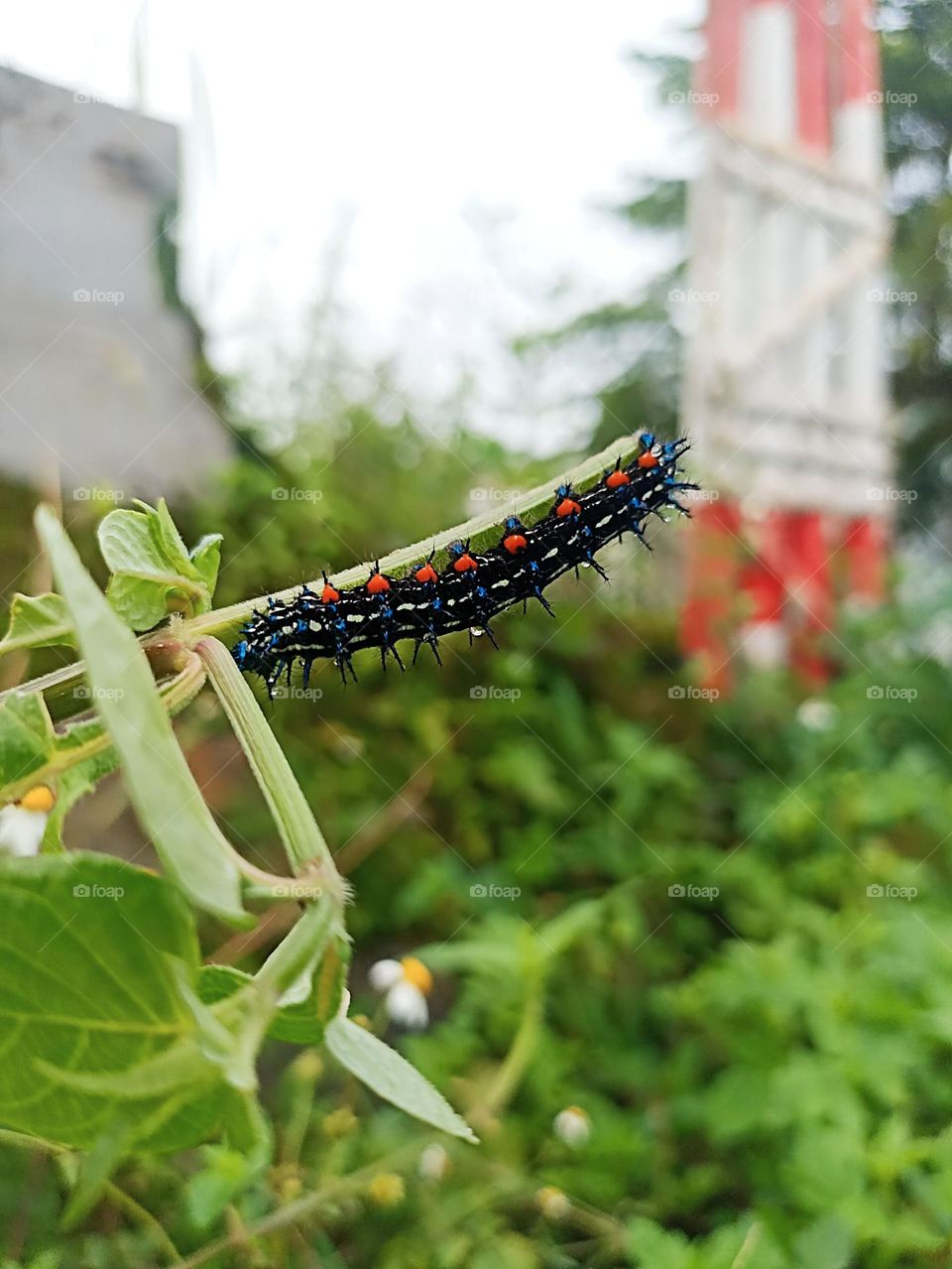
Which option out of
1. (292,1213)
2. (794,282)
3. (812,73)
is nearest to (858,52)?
(812,73)

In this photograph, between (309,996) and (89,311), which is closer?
(309,996)

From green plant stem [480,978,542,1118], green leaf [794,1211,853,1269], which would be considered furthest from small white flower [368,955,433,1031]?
green leaf [794,1211,853,1269]

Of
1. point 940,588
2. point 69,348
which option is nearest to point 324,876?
point 69,348

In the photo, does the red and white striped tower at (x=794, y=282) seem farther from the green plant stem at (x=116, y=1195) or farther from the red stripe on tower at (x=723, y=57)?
the green plant stem at (x=116, y=1195)

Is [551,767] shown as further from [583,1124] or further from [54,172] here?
[54,172]

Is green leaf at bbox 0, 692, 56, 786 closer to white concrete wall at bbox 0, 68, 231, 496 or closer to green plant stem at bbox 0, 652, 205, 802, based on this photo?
green plant stem at bbox 0, 652, 205, 802

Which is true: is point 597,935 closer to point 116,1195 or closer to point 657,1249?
point 657,1249

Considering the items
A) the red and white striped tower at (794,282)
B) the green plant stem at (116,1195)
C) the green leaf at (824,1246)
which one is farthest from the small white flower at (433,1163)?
the red and white striped tower at (794,282)
